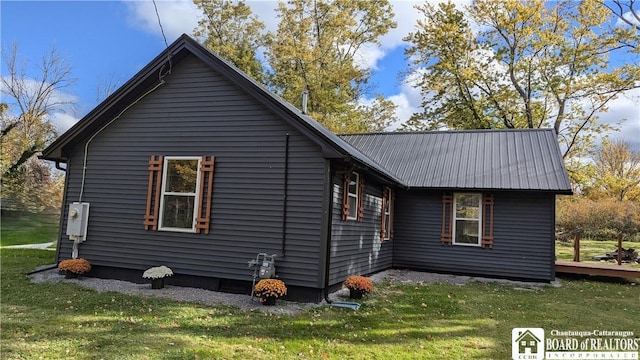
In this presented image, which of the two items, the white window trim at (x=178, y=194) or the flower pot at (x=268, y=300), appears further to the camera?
the white window trim at (x=178, y=194)

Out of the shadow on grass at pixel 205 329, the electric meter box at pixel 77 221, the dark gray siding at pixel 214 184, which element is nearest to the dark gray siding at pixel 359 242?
the dark gray siding at pixel 214 184

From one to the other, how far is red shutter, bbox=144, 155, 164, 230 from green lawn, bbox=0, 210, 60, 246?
37.3 feet

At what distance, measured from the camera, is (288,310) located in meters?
6.28

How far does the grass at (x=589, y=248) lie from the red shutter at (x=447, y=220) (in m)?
6.58

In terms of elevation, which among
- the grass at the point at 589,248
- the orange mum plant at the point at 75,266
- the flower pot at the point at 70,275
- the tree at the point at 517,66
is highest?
the tree at the point at 517,66

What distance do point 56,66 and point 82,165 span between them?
1803 centimetres

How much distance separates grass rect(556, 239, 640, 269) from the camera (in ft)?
51.4

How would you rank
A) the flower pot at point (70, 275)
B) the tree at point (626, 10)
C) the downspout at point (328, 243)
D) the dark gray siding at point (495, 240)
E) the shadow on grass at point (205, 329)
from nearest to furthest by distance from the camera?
the shadow on grass at point (205, 329), the downspout at point (328, 243), the flower pot at point (70, 275), the dark gray siding at point (495, 240), the tree at point (626, 10)

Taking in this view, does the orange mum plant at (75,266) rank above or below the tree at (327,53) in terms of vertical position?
below

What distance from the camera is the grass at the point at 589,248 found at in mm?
15656

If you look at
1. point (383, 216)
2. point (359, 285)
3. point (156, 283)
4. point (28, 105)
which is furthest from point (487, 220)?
point (28, 105)

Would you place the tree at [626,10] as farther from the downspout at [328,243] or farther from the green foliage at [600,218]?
the downspout at [328,243]

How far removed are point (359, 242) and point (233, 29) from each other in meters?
19.3

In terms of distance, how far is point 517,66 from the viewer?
21.4m
